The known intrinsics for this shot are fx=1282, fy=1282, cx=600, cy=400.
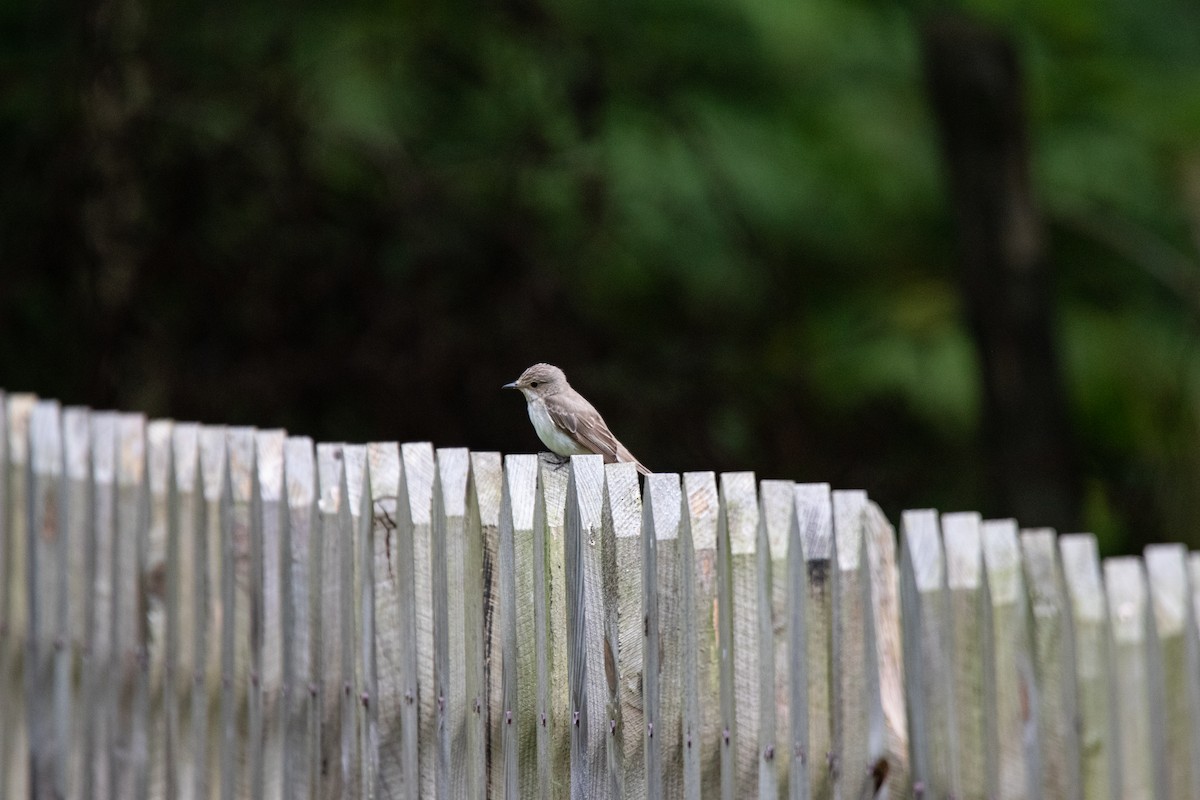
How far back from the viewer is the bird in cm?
566

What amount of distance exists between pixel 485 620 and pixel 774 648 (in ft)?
3.32

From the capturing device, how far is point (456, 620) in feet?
13.2

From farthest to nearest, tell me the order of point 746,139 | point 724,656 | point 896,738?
point 746,139 < point 724,656 < point 896,738

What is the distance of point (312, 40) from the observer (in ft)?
35.1

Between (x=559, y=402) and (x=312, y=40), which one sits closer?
(x=559, y=402)

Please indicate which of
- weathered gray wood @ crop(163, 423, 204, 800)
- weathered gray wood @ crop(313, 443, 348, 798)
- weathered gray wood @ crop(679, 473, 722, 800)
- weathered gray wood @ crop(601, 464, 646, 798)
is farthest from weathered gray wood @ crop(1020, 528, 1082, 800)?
weathered gray wood @ crop(163, 423, 204, 800)

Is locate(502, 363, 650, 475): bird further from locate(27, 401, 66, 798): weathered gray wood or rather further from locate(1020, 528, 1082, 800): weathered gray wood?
locate(1020, 528, 1082, 800): weathered gray wood

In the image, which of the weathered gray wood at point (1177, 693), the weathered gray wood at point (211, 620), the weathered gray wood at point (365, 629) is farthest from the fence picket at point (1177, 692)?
the weathered gray wood at point (211, 620)

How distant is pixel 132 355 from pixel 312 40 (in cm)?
308

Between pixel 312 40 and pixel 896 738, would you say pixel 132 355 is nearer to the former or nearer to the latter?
pixel 312 40

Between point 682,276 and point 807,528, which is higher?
point 682,276

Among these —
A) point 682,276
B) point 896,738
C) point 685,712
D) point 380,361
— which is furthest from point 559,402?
point 682,276

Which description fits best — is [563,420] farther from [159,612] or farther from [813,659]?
[813,659]

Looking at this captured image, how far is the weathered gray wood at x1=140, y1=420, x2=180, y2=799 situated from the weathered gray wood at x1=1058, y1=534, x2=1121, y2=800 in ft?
11.4
